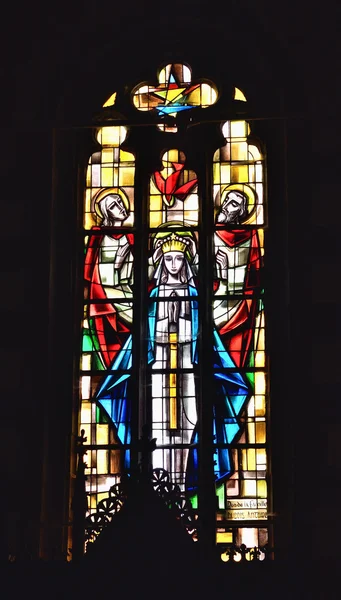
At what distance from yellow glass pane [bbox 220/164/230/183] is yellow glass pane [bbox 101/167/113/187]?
0.90m

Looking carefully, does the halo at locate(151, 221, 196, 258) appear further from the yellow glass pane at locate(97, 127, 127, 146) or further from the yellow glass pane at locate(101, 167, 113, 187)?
the yellow glass pane at locate(97, 127, 127, 146)

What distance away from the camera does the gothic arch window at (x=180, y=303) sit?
35.6 feet

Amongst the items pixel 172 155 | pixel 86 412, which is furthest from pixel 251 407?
pixel 172 155

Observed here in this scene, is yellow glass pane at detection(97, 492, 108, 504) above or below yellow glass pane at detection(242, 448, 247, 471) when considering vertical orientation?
below

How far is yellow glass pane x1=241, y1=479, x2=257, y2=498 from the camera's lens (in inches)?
424

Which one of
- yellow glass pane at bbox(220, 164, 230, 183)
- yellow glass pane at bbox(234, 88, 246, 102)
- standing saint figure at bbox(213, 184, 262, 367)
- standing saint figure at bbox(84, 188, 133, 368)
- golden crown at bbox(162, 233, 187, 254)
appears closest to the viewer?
standing saint figure at bbox(213, 184, 262, 367)

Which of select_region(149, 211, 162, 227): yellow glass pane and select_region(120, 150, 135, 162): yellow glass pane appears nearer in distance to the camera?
select_region(149, 211, 162, 227): yellow glass pane

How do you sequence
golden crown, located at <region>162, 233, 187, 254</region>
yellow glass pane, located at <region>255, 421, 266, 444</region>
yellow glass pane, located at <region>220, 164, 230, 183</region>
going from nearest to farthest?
yellow glass pane, located at <region>255, 421, 266, 444</region>
golden crown, located at <region>162, 233, 187, 254</region>
yellow glass pane, located at <region>220, 164, 230, 183</region>

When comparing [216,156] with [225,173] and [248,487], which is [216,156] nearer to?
[225,173]

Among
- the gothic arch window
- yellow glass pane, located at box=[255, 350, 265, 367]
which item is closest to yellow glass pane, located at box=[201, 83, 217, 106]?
the gothic arch window

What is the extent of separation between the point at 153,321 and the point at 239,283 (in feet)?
2.41
